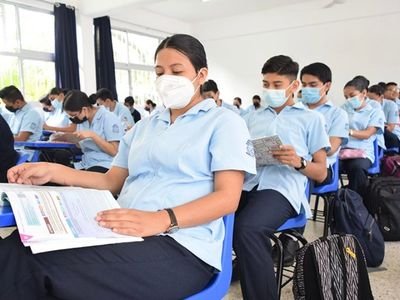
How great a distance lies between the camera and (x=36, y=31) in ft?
24.0

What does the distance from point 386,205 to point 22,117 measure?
322 centimetres

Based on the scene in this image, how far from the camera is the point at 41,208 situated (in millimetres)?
899

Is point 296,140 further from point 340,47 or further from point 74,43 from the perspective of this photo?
point 340,47

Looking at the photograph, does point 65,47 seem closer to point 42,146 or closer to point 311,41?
point 42,146

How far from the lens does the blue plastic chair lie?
1.02 meters

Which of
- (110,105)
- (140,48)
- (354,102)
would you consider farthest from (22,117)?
(140,48)

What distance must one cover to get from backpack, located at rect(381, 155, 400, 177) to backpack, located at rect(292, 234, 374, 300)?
2040 mm

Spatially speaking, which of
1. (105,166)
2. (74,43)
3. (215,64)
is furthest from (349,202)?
(215,64)

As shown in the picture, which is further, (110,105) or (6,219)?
(110,105)

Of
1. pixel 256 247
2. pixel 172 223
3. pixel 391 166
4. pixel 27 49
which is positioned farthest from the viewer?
pixel 27 49

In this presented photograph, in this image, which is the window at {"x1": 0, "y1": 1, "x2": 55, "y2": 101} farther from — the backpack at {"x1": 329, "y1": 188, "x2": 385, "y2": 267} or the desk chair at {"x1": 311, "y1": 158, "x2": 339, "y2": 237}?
the backpack at {"x1": 329, "y1": 188, "x2": 385, "y2": 267}

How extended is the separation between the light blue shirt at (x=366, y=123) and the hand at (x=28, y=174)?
2.41m

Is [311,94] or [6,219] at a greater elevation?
[311,94]

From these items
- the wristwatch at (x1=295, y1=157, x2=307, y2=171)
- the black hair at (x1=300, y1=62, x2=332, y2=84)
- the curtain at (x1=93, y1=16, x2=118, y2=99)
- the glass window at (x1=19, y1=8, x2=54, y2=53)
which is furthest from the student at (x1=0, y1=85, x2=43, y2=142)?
the curtain at (x1=93, y1=16, x2=118, y2=99)
